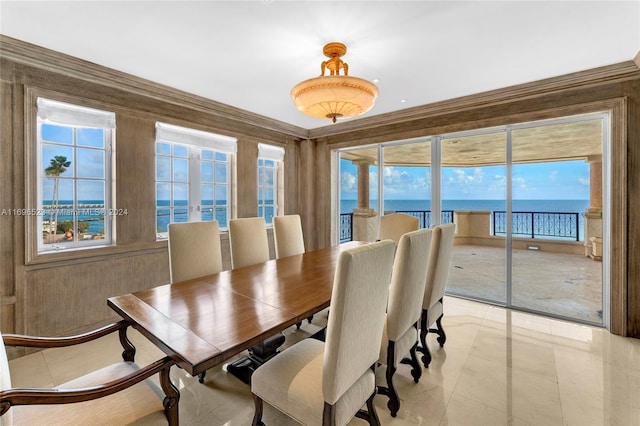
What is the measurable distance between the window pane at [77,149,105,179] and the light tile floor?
166 cm

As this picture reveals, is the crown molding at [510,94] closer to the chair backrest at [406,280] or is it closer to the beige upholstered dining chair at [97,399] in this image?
the chair backrest at [406,280]

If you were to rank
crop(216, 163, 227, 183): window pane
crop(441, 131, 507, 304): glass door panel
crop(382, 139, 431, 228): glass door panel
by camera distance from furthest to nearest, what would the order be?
1. crop(382, 139, 431, 228): glass door panel
2. crop(216, 163, 227, 183): window pane
3. crop(441, 131, 507, 304): glass door panel

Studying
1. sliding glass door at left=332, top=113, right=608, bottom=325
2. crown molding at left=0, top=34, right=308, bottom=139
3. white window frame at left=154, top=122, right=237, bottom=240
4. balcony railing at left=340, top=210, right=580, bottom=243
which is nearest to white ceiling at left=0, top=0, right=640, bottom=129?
crown molding at left=0, top=34, right=308, bottom=139

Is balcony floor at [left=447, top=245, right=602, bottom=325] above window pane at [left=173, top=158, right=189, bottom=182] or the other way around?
the other way around

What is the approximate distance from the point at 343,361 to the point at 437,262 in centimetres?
129

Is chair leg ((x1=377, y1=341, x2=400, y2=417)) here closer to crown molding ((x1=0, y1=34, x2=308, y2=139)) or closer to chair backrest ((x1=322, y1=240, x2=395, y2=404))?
chair backrest ((x1=322, y1=240, x2=395, y2=404))

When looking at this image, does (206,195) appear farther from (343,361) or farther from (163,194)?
(343,361)

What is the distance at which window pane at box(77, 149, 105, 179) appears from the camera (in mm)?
2809

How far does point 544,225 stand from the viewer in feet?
20.1

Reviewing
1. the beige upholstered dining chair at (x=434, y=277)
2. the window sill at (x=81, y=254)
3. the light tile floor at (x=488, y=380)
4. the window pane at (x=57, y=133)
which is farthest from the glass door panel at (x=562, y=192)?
the window pane at (x=57, y=133)

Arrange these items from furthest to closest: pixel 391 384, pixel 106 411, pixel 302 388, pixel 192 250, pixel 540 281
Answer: pixel 540 281 → pixel 192 250 → pixel 391 384 → pixel 302 388 → pixel 106 411

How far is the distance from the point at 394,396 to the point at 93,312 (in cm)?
295

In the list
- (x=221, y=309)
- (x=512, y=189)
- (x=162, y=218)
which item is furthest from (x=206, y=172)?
(x=512, y=189)

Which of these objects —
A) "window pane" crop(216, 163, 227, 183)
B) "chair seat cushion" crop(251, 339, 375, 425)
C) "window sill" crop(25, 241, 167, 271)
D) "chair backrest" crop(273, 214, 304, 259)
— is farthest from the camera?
"window pane" crop(216, 163, 227, 183)
